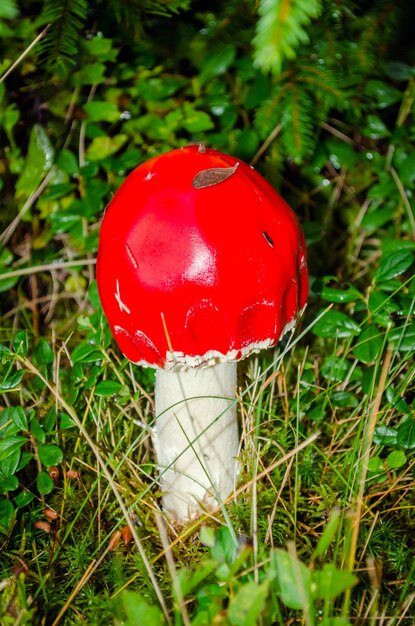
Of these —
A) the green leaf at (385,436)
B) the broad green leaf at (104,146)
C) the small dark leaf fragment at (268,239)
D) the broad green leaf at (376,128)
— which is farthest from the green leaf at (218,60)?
the green leaf at (385,436)

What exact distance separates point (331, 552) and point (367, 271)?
1.46m

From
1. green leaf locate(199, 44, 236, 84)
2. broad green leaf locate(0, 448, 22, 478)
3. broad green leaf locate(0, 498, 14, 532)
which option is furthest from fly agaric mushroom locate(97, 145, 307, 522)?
green leaf locate(199, 44, 236, 84)

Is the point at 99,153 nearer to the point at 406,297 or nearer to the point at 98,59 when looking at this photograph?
the point at 98,59

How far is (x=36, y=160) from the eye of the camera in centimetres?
267

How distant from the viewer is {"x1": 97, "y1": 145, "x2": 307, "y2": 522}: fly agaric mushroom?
1509mm

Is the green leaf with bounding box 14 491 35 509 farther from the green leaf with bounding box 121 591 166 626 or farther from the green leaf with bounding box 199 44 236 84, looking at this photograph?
the green leaf with bounding box 199 44 236 84

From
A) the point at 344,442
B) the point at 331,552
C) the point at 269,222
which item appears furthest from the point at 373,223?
the point at 331,552

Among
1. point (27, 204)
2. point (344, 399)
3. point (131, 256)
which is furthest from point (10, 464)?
point (27, 204)

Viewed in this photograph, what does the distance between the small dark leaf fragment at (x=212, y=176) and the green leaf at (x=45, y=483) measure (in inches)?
39.1

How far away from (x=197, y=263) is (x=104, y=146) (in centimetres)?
137

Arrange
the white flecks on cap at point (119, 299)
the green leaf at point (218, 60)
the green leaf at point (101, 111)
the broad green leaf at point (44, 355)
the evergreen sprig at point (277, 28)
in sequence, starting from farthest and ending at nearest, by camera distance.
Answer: the green leaf at point (101, 111), the green leaf at point (218, 60), the broad green leaf at point (44, 355), the white flecks on cap at point (119, 299), the evergreen sprig at point (277, 28)

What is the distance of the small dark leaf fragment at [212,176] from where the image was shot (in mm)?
1530

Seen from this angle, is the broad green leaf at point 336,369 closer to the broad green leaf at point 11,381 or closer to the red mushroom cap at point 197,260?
the red mushroom cap at point 197,260

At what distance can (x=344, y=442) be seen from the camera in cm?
210
